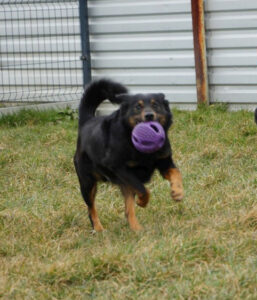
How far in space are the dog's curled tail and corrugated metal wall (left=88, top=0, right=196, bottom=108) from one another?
13.3ft

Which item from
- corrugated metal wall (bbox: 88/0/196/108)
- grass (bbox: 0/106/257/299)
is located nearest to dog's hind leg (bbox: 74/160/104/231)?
grass (bbox: 0/106/257/299)

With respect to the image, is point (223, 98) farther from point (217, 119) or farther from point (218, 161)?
point (218, 161)

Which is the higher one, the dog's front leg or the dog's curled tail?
the dog's curled tail

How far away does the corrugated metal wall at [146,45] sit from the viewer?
1002 centimetres

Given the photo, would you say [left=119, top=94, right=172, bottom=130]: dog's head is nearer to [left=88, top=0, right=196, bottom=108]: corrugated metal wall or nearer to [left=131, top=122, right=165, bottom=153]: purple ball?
[left=131, top=122, right=165, bottom=153]: purple ball

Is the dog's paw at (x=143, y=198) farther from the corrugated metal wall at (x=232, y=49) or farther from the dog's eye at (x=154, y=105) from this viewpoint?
the corrugated metal wall at (x=232, y=49)

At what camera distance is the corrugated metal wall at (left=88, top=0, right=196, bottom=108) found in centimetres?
1002

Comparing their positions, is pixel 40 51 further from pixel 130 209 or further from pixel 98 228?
pixel 130 209

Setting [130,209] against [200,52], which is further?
[200,52]

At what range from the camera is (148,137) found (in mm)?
5164

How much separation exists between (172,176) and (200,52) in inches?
173

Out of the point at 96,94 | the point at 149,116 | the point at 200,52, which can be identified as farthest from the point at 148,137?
the point at 200,52

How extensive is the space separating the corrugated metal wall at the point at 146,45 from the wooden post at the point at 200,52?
280 mm

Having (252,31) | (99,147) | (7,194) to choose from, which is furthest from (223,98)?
(99,147)
